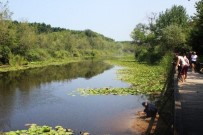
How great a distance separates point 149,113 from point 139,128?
8.39ft

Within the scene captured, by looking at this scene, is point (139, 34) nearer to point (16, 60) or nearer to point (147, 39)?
point (147, 39)

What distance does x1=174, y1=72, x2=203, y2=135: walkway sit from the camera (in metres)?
9.80

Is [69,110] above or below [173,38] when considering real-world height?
below

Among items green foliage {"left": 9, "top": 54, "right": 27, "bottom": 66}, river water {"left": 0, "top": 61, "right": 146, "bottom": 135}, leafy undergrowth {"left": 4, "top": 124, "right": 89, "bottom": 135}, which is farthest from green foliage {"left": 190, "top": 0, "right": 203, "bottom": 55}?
green foliage {"left": 9, "top": 54, "right": 27, "bottom": 66}

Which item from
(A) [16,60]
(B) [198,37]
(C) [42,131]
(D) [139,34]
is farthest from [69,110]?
(D) [139,34]

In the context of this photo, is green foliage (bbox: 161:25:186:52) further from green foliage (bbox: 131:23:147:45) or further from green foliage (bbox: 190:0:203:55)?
green foliage (bbox: 131:23:147:45)

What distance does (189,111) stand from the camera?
1338 cm

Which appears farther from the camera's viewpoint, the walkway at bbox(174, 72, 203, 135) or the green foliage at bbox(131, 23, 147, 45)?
the green foliage at bbox(131, 23, 147, 45)

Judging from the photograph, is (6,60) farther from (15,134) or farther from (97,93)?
(15,134)

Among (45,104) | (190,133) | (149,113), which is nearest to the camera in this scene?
(190,133)

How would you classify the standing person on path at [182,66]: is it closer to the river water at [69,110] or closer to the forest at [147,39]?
the river water at [69,110]

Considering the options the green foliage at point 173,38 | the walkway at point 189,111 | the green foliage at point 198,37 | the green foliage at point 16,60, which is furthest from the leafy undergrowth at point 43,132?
the green foliage at point 16,60

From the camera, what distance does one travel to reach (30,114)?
2305 centimetres

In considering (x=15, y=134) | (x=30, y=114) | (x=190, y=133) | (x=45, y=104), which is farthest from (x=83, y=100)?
(x=190, y=133)
